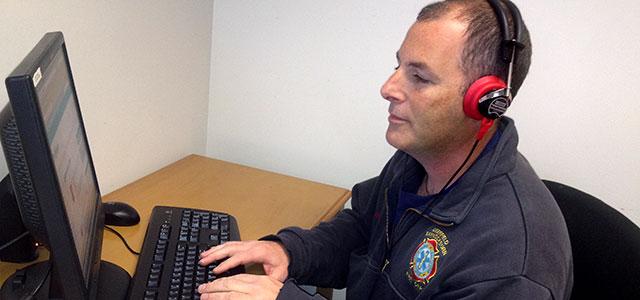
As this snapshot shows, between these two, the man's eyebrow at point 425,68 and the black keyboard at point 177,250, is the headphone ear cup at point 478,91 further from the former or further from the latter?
the black keyboard at point 177,250

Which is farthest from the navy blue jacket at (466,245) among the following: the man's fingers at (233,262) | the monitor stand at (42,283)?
the monitor stand at (42,283)

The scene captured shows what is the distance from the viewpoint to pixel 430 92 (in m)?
0.91

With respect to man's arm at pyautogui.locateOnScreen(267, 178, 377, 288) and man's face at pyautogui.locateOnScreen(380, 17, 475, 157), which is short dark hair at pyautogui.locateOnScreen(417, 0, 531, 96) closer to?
man's face at pyautogui.locateOnScreen(380, 17, 475, 157)

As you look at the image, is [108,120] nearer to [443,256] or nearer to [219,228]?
[219,228]

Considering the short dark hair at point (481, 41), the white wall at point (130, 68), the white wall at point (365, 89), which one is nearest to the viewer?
the short dark hair at point (481, 41)

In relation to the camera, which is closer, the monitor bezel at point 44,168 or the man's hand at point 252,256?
the monitor bezel at point 44,168

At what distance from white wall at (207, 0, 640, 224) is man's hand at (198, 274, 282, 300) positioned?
80 centimetres

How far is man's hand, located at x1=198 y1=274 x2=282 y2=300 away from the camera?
82 centimetres

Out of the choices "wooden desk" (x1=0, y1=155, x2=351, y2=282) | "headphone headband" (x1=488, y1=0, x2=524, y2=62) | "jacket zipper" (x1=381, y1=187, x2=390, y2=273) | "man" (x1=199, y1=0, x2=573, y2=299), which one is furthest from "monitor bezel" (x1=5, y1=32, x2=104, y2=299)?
"headphone headband" (x1=488, y1=0, x2=524, y2=62)

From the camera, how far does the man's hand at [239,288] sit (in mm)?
817

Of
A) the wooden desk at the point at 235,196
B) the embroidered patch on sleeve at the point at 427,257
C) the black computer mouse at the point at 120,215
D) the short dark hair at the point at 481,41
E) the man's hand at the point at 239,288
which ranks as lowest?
the wooden desk at the point at 235,196

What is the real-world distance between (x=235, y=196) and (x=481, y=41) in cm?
76

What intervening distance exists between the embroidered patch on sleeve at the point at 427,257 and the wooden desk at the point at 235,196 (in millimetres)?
394

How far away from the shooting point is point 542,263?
78 cm
